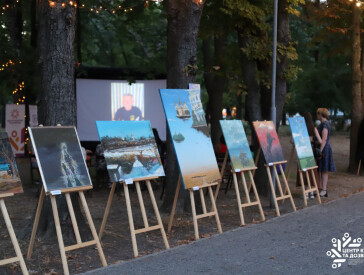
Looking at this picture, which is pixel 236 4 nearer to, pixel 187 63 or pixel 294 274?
pixel 187 63

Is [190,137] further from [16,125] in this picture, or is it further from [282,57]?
[16,125]

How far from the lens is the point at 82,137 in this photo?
20719mm

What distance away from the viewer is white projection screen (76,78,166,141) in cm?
2080

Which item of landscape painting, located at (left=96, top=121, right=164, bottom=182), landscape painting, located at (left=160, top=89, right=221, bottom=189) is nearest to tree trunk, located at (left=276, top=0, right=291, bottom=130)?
landscape painting, located at (left=160, top=89, right=221, bottom=189)

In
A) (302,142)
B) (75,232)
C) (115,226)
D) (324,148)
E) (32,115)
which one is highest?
(32,115)

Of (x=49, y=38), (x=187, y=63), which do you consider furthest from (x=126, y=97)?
(x=49, y=38)

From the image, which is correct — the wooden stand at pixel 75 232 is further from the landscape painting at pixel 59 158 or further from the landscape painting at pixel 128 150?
the landscape painting at pixel 128 150

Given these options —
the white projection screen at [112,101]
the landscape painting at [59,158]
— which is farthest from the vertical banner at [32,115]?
the landscape painting at [59,158]

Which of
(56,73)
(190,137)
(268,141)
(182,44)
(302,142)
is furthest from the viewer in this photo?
(302,142)

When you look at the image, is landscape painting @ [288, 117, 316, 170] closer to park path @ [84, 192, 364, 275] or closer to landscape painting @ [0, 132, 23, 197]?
park path @ [84, 192, 364, 275]

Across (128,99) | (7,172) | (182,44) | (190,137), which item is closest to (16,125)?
(128,99)

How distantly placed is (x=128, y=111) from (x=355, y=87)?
8.17 m

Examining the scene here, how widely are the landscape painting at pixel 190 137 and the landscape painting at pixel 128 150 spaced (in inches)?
20.6

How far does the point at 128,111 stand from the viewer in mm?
20828
